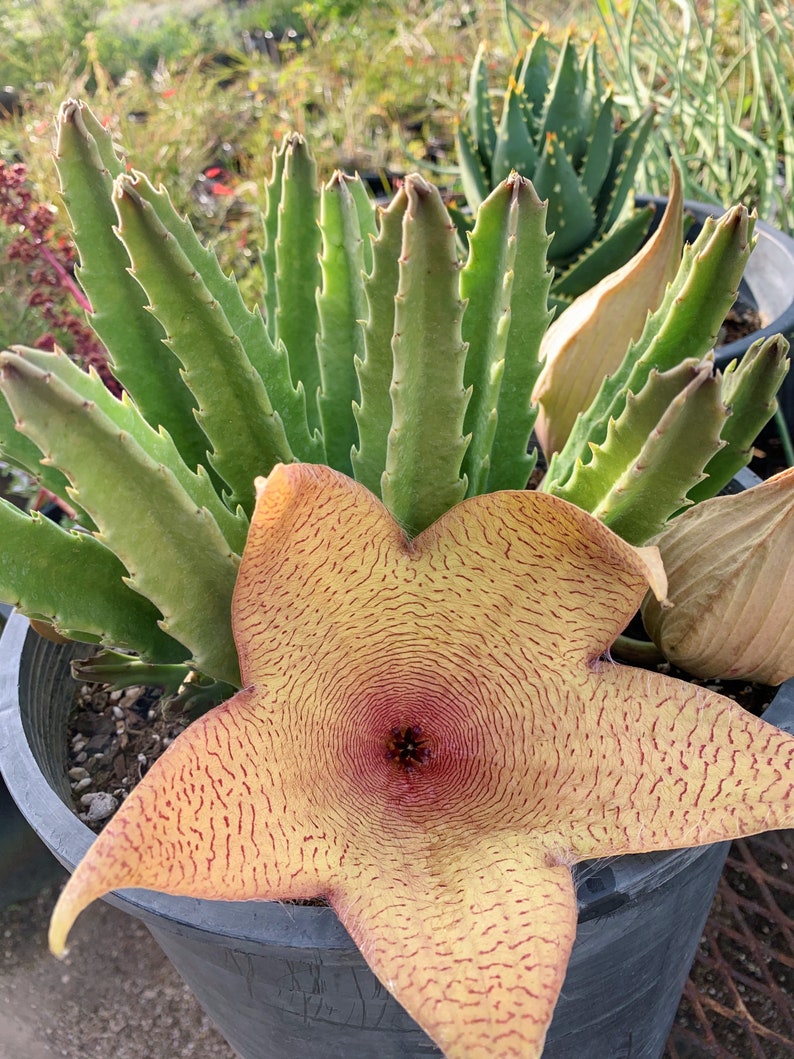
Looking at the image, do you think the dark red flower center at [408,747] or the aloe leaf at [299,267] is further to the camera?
the aloe leaf at [299,267]

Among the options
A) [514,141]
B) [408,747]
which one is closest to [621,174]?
[514,141]

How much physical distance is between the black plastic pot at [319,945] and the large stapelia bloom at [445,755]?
6 cm

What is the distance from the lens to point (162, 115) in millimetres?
2762

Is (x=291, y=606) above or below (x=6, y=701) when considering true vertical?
above

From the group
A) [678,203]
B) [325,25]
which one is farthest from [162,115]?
[678,203]

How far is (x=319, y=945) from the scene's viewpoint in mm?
438

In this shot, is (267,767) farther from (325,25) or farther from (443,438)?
(325,25)

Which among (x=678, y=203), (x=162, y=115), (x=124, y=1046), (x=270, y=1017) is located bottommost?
(x=124, y=1046)

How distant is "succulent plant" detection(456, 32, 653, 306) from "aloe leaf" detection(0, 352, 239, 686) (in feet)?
2.42

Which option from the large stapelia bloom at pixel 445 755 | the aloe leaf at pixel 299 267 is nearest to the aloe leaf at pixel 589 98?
the aloe leaf at pixel 299 267

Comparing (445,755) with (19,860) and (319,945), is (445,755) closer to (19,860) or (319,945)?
(319,945)

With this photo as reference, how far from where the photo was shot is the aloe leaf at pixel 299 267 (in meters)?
0.60

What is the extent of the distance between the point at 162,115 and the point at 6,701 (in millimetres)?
2630

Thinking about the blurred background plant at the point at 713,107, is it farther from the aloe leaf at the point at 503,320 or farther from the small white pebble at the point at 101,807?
the small white pebble at the point at 101,807
